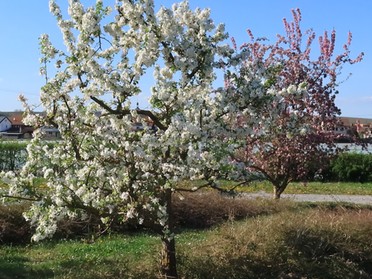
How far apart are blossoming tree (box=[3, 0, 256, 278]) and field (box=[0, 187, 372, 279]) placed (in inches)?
34.9

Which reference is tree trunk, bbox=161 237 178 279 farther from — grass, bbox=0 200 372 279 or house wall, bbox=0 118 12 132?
house wall, bbox=0 118 12 132

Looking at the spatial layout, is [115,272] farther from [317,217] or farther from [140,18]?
[317,217]

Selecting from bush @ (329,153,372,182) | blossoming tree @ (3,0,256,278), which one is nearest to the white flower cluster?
blossoming tree @ (3,0,256,278)

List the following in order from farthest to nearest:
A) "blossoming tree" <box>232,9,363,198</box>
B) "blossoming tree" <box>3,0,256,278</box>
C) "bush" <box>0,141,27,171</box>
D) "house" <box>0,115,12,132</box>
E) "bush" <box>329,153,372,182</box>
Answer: "house" <box>0,115,12,132</box> < "bush" <box>329,153,372,182</box> < "bush" <box>0,141,27,171</box> < "blossoming tree" <box>232,9,363,198</box> < "blossoming tree" <box>3,0,256,278</box>

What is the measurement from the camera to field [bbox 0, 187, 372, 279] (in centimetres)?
740

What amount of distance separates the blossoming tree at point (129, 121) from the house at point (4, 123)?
42.6 metres

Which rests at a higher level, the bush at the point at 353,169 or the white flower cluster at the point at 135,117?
the white flower cluster at the point at 135,117

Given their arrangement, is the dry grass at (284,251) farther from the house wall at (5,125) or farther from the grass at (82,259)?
the house wall at (5,125)

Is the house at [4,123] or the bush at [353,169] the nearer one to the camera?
the bush at [353,169]

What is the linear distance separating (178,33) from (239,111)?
1.18 m

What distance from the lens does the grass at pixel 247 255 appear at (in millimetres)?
7387

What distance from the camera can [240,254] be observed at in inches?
305

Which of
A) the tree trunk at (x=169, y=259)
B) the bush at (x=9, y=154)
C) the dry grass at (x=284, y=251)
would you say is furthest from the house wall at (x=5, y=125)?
the tree trunk at (x=169, y=259)

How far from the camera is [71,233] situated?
35.2 ft
